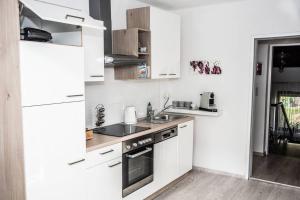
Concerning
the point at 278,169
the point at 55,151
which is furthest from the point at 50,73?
the point at 278,169

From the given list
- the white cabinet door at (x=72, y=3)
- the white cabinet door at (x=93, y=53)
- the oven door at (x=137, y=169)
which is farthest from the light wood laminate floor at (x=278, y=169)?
the white cabinet door at (x=72, y=3)

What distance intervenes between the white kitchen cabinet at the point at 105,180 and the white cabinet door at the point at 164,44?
137cm

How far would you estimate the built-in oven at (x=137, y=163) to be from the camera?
296 centimetres

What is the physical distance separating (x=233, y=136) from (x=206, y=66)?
1154 mm

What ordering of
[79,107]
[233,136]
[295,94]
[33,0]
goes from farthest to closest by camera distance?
[295,94], [233,136], [79,107], [33,0]

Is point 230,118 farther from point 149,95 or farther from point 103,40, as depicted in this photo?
point 103,40

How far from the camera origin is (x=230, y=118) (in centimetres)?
419

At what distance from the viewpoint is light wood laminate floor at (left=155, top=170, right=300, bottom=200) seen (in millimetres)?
3543

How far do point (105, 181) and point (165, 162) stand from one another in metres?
1.12

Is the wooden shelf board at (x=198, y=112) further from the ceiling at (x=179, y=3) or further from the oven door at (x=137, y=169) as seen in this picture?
the ceiling at (x=179, y=3)

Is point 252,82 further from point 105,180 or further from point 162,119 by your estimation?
point 105,180

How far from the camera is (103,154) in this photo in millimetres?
2660

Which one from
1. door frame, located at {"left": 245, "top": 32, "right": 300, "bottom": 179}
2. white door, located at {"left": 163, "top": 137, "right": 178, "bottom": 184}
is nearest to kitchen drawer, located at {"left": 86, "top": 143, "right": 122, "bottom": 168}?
white door, located at {"left": 163, "top": 137, "right": 178, "bottom": 184}

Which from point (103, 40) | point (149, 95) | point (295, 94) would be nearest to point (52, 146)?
point (103, 40)
